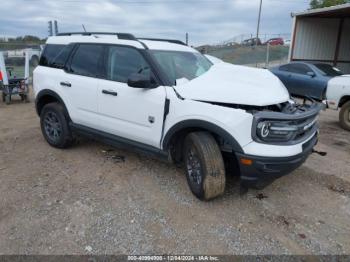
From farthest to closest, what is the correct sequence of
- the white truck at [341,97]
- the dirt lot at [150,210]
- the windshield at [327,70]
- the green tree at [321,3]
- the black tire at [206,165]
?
the green tree at [321,3], the windshield at [327,70], the white truck at [341,97], the black tire at [206,165], the dirt lot at [150,210]

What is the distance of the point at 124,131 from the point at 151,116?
57cm

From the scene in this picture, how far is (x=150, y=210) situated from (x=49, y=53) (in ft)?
11.1

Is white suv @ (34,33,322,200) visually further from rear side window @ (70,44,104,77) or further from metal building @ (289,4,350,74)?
metal building @ (289,4,350,74)

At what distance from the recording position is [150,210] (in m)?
3.46

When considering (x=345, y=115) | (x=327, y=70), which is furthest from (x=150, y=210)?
(x=327, y=70)

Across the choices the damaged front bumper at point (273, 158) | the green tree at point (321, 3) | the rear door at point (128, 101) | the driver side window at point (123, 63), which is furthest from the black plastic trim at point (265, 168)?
the green tree at point (321, 3)

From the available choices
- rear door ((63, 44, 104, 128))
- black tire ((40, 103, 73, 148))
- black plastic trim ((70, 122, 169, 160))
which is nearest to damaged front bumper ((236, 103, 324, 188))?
black plastic trim ((70, 122, 169, 160))

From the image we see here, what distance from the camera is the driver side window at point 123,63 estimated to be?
13.0 feet

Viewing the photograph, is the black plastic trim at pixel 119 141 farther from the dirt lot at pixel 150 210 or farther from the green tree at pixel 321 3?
the green tree at pixel 321 3

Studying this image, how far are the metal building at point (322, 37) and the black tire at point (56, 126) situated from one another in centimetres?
1340

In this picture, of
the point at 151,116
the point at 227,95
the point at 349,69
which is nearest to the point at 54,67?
the point at 151,116

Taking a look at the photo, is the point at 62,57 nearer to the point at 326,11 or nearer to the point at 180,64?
the point at 180,64

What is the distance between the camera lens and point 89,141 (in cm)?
574

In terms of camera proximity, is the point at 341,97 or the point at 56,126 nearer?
the point at 56,126
